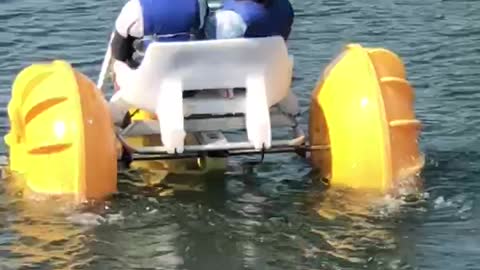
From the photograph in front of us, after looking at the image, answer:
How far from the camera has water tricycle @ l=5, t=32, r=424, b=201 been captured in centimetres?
690

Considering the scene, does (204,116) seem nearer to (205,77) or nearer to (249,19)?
(205,77)

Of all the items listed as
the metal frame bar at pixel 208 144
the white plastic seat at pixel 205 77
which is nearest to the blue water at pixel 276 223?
the metal frame bar at pixel 208 144

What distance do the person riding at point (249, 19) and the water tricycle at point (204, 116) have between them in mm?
224

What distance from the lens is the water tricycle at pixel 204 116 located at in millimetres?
6898

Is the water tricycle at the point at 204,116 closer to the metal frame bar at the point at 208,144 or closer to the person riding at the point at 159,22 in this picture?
the metal frame bar at the point at 208,144

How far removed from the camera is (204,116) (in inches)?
288

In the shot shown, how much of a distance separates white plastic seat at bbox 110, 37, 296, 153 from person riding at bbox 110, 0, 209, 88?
23 centimetres

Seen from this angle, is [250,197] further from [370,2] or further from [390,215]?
[370,2]

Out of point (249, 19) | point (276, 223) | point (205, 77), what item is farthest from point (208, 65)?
point (276, 223)

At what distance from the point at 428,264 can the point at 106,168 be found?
1807mm

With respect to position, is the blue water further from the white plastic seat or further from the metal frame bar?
the white plastic seat

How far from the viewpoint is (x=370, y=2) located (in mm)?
12734

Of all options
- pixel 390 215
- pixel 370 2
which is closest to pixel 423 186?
pixel 390 215

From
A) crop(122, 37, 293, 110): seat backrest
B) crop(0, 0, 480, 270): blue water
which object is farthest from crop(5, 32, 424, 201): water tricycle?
crop(0, 0, 480, 270): blue water
